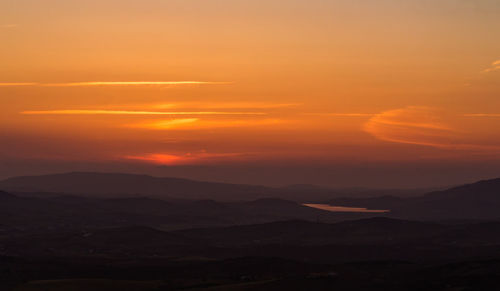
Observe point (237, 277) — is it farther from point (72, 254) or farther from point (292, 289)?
point (72, 254)

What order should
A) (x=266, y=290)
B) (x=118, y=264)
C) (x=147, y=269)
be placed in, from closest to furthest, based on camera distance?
(x=266, y=290)
(x=147, y=269)
(x=118, y=264)

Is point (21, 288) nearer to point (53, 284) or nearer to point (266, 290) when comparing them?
point (53, 284)

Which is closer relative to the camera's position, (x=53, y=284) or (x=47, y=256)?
(x=53, y=284)

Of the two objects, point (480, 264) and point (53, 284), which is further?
point (480, 264)

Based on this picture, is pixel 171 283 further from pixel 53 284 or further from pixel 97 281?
pixel 53 284

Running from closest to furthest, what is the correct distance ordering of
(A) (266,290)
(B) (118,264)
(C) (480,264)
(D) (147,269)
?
(A) (266,290)
(C) (480,264)
(D) (147,269)
(B) (118,264)

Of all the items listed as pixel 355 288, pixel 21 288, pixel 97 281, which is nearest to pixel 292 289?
pixel 355 288

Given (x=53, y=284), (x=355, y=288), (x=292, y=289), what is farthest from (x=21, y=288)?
(x=355, y=288)

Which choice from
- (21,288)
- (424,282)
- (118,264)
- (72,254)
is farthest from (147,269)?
(424,282)

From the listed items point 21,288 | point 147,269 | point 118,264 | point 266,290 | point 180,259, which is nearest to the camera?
point 266,290
